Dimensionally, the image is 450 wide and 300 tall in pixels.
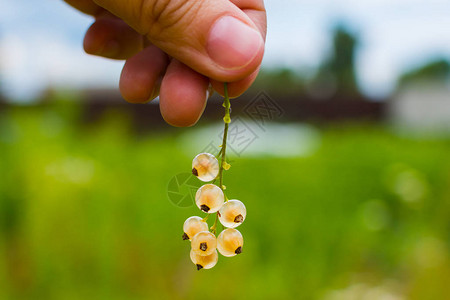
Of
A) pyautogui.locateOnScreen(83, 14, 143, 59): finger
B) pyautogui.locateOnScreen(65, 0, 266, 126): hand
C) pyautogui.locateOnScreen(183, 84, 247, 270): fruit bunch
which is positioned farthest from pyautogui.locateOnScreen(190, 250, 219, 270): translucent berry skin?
pyautogui.locateOnScreen(83, 14, 143, 59): finger

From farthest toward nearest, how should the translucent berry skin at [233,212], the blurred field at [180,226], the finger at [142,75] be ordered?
the blurred field at [180,226] → the finger at [142,75] → the translucent berry skin at [233,212]

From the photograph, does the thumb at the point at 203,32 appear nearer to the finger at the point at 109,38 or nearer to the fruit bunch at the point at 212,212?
the fruit bunch at the point at 212,212

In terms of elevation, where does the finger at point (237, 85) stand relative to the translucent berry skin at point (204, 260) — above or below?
above

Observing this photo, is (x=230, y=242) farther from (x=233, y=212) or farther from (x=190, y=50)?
(x=190, y=50)

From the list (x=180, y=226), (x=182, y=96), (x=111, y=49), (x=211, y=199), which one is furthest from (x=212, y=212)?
(x=180, y=226)

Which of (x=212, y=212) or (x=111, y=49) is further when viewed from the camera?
(x=111, y=49)

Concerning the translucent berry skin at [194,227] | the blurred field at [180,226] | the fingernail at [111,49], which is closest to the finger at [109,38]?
the fingernail at [111,49]

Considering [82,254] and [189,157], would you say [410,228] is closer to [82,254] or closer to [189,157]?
[189,157]
